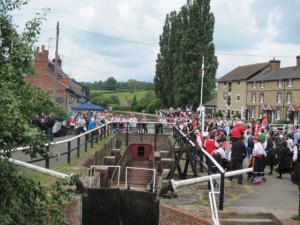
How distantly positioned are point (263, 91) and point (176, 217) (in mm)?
55301

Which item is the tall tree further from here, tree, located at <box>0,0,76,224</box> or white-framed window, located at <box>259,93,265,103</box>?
tree, located at <box>0,0,76,224</box>

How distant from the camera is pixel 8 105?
4.19m

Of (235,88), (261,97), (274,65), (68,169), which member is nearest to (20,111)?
(68,169)

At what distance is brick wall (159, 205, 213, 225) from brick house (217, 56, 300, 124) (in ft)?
144

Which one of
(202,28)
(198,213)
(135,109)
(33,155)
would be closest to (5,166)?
(33,155)

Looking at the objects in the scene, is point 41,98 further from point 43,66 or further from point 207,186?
point 43,66

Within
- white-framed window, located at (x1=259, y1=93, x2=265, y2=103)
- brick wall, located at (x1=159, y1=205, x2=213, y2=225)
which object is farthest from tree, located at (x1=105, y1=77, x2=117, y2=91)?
brick wall, located at (x1=159, y1=205, x2=213, y2=225)

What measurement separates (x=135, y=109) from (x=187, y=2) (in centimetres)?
3461

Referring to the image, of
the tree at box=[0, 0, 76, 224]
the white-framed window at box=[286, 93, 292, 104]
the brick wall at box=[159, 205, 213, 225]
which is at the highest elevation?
Answer: the white-framed window at box=[286, 93, 292, 104]

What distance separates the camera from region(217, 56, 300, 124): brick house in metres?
54.7

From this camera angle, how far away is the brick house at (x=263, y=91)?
5465 cm

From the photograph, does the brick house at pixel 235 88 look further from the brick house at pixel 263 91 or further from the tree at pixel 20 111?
the tree at pixel 20 111

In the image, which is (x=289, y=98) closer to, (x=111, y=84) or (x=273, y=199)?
(x=273, y=199)

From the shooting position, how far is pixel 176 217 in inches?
345
